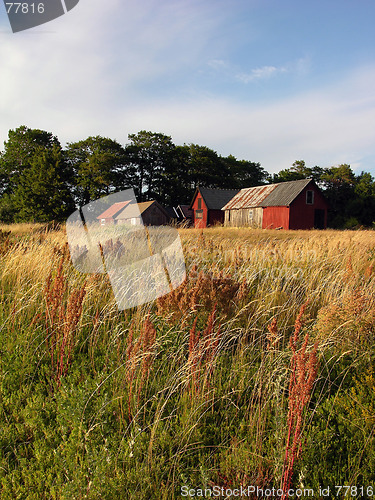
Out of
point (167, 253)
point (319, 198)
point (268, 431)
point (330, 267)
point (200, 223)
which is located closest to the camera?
point (268, 431)

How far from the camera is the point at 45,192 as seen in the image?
37.3m

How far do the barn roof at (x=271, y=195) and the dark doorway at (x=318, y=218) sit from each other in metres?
3.38

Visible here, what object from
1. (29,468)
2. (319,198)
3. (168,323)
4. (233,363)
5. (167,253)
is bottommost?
(29,468)

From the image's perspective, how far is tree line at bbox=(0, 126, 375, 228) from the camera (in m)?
38.1

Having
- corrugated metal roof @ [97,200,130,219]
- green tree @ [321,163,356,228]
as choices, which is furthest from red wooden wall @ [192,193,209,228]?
green tree @ [321,163,356,228]

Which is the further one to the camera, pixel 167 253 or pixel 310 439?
pixel 167 253

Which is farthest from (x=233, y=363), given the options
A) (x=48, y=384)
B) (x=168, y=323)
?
(x=48, y=384)

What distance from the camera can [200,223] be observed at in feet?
141

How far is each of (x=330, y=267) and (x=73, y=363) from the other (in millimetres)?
4593

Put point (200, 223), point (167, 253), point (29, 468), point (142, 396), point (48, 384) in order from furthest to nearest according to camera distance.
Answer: point (200, 223)
point (167, 253)
point (48, 384)
point (142, 396)
point (29, 468)

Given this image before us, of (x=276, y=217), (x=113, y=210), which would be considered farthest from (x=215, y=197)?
(x=113, y=210)

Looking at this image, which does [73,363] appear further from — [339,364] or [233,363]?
[339,364]

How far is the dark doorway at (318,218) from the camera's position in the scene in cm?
3406

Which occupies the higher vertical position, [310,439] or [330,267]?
[330,267]
